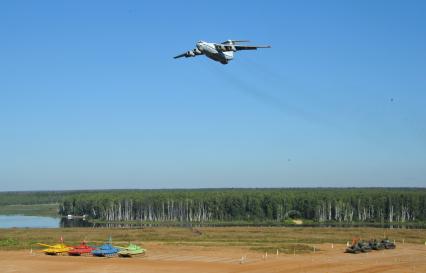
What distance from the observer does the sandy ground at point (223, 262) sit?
183 ft

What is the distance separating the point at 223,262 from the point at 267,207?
95.0m

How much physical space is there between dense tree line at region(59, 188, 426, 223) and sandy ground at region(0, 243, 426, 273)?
252ft

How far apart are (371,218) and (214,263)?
95.9m

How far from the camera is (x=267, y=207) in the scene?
154 m

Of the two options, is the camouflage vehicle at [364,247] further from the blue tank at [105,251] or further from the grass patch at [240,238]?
the blue tank at [105,251]

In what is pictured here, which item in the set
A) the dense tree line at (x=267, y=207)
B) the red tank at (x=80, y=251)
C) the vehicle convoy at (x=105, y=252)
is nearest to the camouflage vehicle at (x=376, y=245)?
the vehicle convoy at (x=105, y=252)

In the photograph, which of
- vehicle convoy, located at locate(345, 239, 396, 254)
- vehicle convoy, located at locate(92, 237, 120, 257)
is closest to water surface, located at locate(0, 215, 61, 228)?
vehicle convoy, located at locate(92, 237, 120, 257)

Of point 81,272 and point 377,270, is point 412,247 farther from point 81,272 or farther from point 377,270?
point 81,272

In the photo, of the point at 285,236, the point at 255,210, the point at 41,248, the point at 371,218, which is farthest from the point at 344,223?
the point at 41,248

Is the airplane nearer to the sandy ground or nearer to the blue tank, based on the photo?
the sandy ground

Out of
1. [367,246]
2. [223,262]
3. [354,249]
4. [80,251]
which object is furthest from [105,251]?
[367,246]

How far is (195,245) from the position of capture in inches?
3059

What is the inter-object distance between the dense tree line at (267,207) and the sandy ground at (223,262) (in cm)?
7678

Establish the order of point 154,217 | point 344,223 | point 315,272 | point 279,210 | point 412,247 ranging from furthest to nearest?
1. point 154,217
2. point 279,210
3. point 344,223
4. point 412,247
5. point 315,272
